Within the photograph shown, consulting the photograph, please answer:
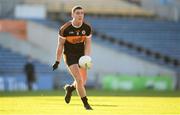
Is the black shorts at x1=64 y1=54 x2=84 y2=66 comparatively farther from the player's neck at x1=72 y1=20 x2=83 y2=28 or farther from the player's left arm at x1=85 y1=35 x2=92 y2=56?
the player's neck at x1=72 y1=20 x2=83 y2=28

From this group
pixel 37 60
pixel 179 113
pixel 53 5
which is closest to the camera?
pixel 179 113

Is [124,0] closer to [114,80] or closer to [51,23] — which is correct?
[51,23]

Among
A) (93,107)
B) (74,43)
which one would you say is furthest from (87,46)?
(93,107)

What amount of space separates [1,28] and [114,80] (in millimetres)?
7790

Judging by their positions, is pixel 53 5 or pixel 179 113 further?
pixel 53 5

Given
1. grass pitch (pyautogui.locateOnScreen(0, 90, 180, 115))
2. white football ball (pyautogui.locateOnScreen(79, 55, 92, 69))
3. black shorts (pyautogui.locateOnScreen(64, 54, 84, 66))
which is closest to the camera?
grass pitch (pyautogui.locateOnScreen(0, 90, 180, 115))

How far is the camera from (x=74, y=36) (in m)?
19.0

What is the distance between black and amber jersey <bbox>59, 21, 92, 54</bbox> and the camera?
747 inches

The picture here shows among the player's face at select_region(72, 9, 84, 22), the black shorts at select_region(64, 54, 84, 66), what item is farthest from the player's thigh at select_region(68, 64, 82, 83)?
the player's face at select_region(72, 9, 84, 22)

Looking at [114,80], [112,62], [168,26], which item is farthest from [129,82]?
[168,26]

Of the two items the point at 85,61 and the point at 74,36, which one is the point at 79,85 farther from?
the point at 74,36

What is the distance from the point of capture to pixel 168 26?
1912 inches

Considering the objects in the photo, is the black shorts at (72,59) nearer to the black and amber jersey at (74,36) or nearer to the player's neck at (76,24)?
the black and amber jersey at (74,36)

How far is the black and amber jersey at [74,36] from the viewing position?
62.3 feet
